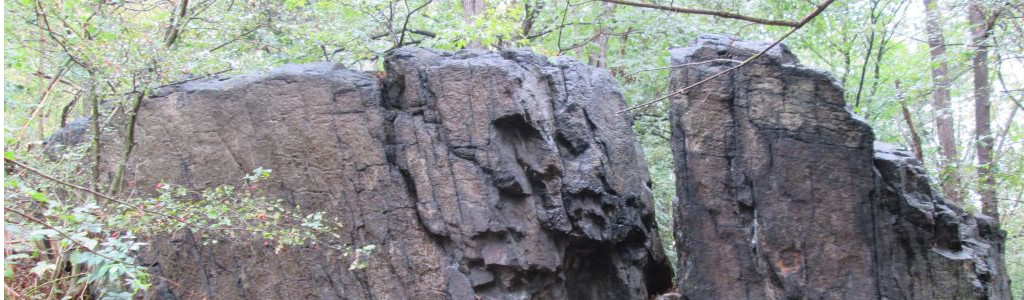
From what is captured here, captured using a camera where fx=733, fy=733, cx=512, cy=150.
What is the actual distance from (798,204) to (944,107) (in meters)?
5.86

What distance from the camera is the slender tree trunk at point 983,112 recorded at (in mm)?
9195

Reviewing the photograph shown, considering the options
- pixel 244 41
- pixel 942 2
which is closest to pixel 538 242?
pixel 244 41

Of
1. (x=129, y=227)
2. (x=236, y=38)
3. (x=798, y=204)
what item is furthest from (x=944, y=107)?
(x=129, y=227)

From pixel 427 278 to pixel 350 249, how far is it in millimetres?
781

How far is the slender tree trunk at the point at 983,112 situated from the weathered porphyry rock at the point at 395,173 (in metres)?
5.46

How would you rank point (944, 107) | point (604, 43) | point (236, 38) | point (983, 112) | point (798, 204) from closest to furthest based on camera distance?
1. point (798, 204)
2. point (236, 38)
3. point (983, 112)
4. point (944, 107)
5. point (604, 43)

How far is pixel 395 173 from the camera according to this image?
23.2 ft

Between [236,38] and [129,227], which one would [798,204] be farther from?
[236,38]

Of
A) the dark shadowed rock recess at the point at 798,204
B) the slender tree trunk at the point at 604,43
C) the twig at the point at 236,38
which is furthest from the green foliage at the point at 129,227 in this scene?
the slender tree trunk at the point at 604,43

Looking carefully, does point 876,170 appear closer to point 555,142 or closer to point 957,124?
point 555,142

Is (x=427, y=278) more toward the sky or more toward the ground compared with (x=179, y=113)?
more toward the ground

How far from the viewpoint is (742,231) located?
700 cm

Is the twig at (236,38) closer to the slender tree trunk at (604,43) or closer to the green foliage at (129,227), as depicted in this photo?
the green foliage at (129,227)

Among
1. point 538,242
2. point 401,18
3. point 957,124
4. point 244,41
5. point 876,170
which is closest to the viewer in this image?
point 876,170
